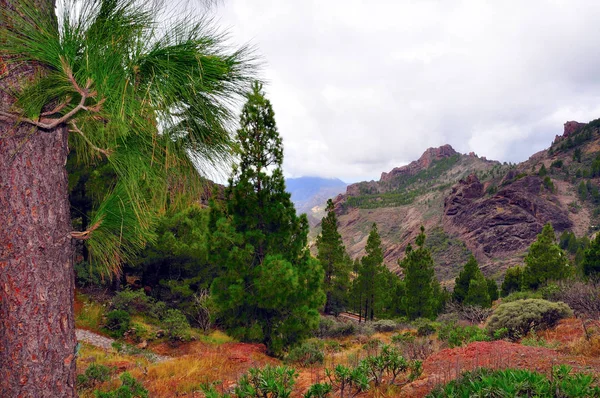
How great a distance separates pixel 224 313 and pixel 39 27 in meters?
8.85

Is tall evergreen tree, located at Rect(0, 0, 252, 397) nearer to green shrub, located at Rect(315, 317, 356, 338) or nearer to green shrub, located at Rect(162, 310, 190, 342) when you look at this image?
green shrub, located at Rect(162, 310, 190, 342)

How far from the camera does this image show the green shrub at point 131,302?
15273 millimetres

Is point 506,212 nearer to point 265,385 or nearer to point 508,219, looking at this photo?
point 508,219

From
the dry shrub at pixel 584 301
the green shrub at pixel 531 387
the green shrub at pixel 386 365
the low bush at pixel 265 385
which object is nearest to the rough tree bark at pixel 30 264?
the low bush at pixel 265 385

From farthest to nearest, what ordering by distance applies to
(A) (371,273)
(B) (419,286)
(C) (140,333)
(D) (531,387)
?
(A) (371,273) < (B) (419,286) < (C) (140,333) < (D) (531,387)

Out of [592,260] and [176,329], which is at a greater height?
[592,260]

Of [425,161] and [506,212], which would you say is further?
[425,161]

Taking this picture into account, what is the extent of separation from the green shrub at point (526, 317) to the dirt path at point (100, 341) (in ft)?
35.7

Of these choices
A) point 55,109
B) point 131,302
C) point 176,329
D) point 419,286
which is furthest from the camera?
point 419,286

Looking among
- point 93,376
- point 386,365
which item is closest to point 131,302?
point 93,376

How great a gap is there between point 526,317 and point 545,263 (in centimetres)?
1757

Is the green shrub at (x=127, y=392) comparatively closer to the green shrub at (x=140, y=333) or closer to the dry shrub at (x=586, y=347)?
the dry shrub at (x=586, y=347)

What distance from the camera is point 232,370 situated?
7.39 meters

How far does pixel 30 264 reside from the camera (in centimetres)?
248
